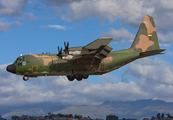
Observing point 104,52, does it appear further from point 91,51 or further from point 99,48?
point 91,51

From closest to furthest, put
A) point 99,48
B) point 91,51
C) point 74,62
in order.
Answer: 1. point 99,48
2. point 91,51
3. point 74,62

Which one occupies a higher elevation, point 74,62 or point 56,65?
point 74,62

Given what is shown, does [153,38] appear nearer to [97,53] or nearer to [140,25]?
[140,25]

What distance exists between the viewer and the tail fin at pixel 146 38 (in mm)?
43656

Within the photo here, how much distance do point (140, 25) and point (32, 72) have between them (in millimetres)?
20098

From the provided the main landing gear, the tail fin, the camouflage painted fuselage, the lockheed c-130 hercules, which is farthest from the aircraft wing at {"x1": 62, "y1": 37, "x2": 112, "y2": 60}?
the tail fin

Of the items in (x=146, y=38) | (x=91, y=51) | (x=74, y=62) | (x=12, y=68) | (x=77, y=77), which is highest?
(x=146, y=38)

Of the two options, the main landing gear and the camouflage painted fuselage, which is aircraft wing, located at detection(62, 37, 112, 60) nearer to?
the camouflage painted fuselage

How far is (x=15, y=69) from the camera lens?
39062 millimetres

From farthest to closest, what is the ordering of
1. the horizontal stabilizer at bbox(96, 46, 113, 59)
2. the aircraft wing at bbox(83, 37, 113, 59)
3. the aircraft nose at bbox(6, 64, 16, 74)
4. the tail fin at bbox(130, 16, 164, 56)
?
→ the tail fin at bbox(130, 16, 164, 56)
the aircraft nose at bbox(6, 64, 16, 74)
the horizontal stabilizer at bbox(96, 46, 113, 59)
the aircraft wing at bbox(83, 37, 113, 59)

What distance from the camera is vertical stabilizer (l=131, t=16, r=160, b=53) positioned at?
4369 cm

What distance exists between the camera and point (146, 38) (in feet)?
145

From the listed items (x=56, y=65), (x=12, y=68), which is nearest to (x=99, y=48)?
(x=56, y=65)

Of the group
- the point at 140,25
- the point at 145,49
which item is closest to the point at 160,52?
the point at 145,49
